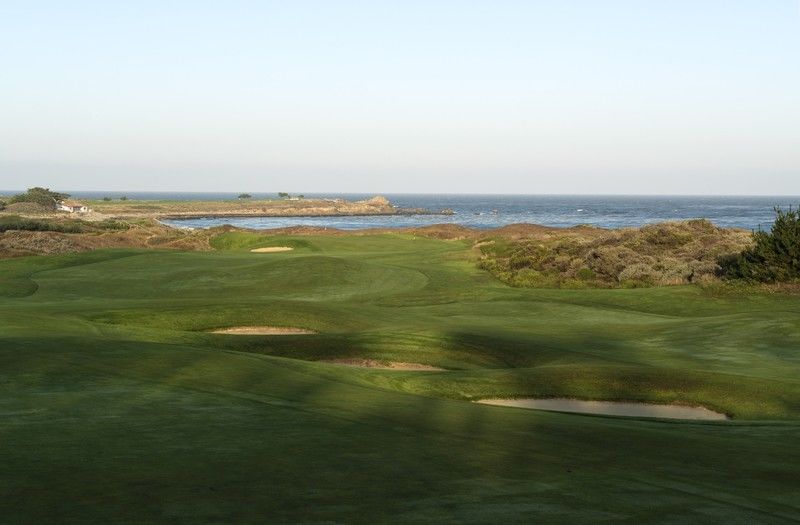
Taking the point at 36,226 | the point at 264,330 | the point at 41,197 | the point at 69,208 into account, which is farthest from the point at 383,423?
the point at 41,197

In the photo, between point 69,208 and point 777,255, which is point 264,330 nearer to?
point 777,255

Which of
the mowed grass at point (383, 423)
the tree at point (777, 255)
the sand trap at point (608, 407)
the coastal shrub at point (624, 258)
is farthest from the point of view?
the coastal shrub at point (624, 258)

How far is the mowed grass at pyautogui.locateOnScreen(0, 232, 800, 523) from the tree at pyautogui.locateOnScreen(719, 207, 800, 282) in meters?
11.3

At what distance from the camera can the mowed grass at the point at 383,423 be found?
22.5ft

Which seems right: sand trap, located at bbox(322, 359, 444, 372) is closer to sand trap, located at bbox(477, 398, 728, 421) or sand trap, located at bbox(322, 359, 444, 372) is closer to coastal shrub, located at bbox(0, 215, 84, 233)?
sand trap, located at bbox(477, 398, 728, 421)

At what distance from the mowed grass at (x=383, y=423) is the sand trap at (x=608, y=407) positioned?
0.83ft

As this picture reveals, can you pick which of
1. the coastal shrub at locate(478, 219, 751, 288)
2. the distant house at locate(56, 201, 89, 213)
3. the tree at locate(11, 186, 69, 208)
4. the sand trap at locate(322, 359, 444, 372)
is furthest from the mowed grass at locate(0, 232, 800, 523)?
the tree at locate(11, 186, 69, 208)

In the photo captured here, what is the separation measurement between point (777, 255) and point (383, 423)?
104 feet

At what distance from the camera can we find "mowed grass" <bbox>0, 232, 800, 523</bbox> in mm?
6863

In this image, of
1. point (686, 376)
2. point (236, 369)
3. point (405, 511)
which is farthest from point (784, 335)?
point (405, 511)

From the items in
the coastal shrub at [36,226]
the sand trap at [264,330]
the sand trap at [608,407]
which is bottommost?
the sand trap at [264,330]

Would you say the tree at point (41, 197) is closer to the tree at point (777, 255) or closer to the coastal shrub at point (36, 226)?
the coastal shrub at point (36, 226)

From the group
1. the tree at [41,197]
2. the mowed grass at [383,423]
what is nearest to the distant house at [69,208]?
the tree at [41,197]

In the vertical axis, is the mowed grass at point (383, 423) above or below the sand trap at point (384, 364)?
above
